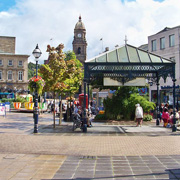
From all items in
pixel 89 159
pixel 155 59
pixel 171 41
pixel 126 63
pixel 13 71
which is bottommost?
pixel 89 159

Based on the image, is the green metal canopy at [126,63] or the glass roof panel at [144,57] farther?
the glass roof panel at [144,57]

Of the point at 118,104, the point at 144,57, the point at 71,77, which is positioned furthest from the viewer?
the point at 118,104

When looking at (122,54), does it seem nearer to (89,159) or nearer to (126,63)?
(126,63)

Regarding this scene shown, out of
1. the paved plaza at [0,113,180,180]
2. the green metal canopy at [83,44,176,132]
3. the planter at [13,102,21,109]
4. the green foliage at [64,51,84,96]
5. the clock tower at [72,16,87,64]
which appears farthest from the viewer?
the clock tower at [72,16,87,64]

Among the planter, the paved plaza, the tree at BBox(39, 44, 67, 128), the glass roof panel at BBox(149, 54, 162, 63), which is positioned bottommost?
the paved plaza

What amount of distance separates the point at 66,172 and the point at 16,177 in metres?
1.22

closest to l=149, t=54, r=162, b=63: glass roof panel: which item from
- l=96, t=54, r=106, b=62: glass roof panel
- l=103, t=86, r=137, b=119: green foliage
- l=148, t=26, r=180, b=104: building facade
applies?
l=96, t=54, r=106, b=62: glass roof panel

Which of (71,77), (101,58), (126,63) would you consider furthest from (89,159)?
(71,77)

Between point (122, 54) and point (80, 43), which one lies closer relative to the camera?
point (122, 54)

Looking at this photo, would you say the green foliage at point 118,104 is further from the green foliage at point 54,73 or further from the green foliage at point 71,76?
the green foliage at point 54,73

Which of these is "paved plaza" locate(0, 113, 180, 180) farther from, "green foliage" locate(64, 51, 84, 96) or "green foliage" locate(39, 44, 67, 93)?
"green foliage" locate(64, 51, 84, 96)

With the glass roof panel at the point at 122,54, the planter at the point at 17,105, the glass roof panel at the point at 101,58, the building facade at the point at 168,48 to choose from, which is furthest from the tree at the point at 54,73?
the planter at the point at 17,105

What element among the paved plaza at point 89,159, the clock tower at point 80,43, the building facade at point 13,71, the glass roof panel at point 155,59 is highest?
the clock tower at point 80,43

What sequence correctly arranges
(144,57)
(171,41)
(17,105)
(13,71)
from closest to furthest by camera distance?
(144,57) → (171,41) → (17,105) → (13,71)
